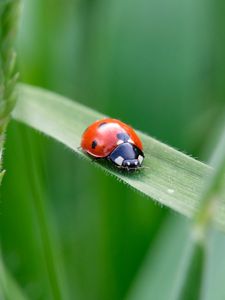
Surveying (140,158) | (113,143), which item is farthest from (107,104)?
(140,158)

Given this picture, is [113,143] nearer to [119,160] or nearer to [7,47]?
[119,160]

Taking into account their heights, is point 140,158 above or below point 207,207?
below

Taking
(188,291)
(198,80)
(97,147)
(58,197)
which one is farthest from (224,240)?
(198,80)

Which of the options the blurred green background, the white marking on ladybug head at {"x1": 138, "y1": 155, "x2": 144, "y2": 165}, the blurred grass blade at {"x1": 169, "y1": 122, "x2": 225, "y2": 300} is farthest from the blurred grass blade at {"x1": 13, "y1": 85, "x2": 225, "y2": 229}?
the blurred green background

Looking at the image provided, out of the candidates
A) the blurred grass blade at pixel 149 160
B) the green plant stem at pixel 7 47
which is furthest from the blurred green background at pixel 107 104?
the green plant stem at pixel 7 47

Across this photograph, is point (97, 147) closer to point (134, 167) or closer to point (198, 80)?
point (134, 167)

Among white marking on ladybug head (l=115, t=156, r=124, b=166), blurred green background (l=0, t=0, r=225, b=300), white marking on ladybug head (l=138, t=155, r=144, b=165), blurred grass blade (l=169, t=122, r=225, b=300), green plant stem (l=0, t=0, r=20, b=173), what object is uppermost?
green plant stem (l=0, t=0, r=20, b=173)

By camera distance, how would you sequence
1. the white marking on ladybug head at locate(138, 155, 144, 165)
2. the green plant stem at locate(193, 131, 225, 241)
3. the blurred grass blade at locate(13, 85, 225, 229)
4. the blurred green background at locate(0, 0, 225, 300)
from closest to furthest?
the green plant stem at locate(193, 131, 225, 241) → the blurred grass blade at locate(13, 85, 225, 229) → the white marking on ladybug head at locate(138, 155, 144, 165) → the blurred green background at locate(0, 0, 225, 300)

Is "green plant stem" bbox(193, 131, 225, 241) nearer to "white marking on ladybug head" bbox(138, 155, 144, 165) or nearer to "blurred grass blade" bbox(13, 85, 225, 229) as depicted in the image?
"blurred grass blade" bbox(13, 85, 225, 229)
